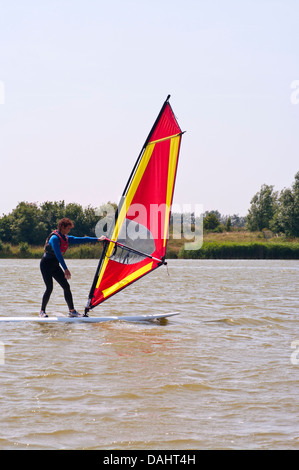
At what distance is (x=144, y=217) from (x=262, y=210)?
72585 millimetres

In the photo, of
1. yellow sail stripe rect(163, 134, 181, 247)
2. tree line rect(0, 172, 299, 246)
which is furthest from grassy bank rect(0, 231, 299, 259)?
yellow sail stripe rect(163, 134, 181, 247)

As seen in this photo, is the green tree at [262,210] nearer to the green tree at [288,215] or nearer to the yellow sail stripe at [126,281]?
the green tree at [288,215]

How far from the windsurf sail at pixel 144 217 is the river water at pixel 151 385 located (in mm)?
888

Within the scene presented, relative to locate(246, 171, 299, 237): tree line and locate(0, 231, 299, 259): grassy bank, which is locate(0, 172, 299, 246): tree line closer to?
locate(246, 171, 299, 237): tree line

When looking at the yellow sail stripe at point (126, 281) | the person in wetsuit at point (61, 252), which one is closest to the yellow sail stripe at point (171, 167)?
the yellow sail stripe at point (126, 281)

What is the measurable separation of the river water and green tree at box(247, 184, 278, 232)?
71.9 meters

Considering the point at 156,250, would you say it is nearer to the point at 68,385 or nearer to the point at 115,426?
the point at 68,385

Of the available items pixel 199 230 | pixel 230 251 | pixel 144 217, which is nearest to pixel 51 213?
pixel 199 230

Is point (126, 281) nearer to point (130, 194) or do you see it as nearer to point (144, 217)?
point (144, 217)

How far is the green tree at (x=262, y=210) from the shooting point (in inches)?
3172

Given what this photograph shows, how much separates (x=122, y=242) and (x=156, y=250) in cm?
61

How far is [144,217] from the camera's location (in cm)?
983

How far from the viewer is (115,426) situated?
4.21 meters

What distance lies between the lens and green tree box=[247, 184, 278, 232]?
80562 millimetres
